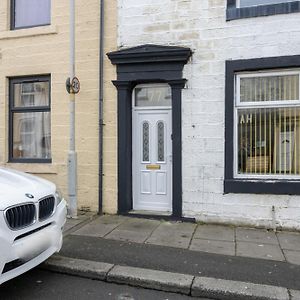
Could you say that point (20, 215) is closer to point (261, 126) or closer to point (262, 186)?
point (262, 186)

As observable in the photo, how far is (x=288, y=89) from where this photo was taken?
6984 millimetres

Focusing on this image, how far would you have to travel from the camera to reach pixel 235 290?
4.28m

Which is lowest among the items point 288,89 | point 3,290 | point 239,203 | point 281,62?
point 3,290

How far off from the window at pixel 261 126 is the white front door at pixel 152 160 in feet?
4.07

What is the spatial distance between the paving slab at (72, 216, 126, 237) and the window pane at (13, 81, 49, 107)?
2911 mm

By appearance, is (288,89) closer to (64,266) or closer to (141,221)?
(141,221)

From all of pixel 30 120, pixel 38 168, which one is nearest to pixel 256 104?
pixel 38 168

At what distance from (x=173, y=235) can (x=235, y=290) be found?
2.26 metres

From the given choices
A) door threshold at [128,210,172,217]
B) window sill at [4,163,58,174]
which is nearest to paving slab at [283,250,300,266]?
door threshold at [128,210,172,217]

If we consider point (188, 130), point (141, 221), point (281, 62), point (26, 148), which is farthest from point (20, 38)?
point (281, 62)

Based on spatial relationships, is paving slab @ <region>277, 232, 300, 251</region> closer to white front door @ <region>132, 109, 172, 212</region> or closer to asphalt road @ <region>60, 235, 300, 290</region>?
asphalt road @ <region>60, 235, 300, 290</region>

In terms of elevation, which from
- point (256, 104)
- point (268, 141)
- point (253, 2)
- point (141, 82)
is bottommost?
point (268, 141)

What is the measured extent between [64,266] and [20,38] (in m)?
5.49

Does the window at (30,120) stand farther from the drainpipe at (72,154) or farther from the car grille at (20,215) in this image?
the car grille at (20,215)
